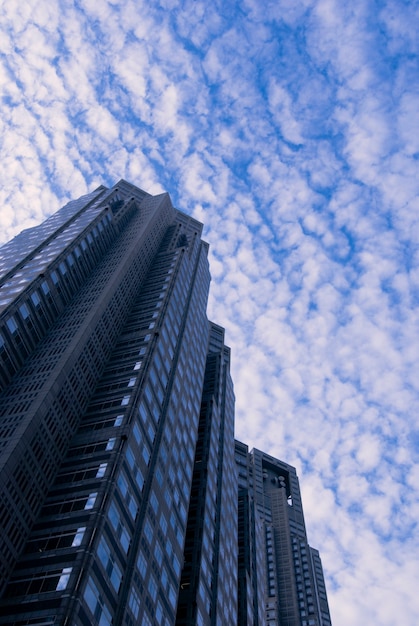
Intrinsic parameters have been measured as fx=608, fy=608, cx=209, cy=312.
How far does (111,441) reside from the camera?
82125mm

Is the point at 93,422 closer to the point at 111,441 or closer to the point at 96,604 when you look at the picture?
the point at 111,441

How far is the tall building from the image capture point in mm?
66875

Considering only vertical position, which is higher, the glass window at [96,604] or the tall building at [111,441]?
the tall building at [111,441]

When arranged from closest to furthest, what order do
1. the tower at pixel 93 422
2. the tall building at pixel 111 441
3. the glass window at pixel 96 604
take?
the glass window at pixel 96 604 → the tower at pixel 93 422 → the tall building at pixel 111 441

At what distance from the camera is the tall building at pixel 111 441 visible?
219 ft

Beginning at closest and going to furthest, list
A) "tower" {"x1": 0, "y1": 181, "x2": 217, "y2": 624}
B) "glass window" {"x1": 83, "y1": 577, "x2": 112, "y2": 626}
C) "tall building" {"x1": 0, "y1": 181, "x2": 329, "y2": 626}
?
"glass window" {"x1": 83, "y1": 577, "x2": 112, "y2": 626} < "tower" {"x1": 0, "y1": 181, "x2": 217, "y2": 624} < "tall building" {"x1": 0, "y1": 181, "x2": 329, "y2": 626}

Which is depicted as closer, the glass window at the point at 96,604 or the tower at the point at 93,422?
the glass window at the point at 96,604

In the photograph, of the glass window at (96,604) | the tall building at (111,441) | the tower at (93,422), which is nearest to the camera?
the glass window at (96,604)

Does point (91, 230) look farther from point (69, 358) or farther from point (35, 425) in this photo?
point (35, 425)

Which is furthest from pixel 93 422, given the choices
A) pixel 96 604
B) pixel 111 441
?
pixel 96 604

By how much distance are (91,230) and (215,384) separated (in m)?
46.6

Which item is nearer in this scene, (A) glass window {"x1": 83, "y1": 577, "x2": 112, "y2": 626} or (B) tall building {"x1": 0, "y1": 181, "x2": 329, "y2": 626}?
(A) glass window {"x1": 83, "y1": 577, "x2": 112, "y2": 626}

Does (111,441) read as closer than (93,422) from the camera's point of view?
Yes

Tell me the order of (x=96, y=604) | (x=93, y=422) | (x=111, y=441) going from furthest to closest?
(x=93, y=422) → (x=111, y=441) → (x=96, y=604)
